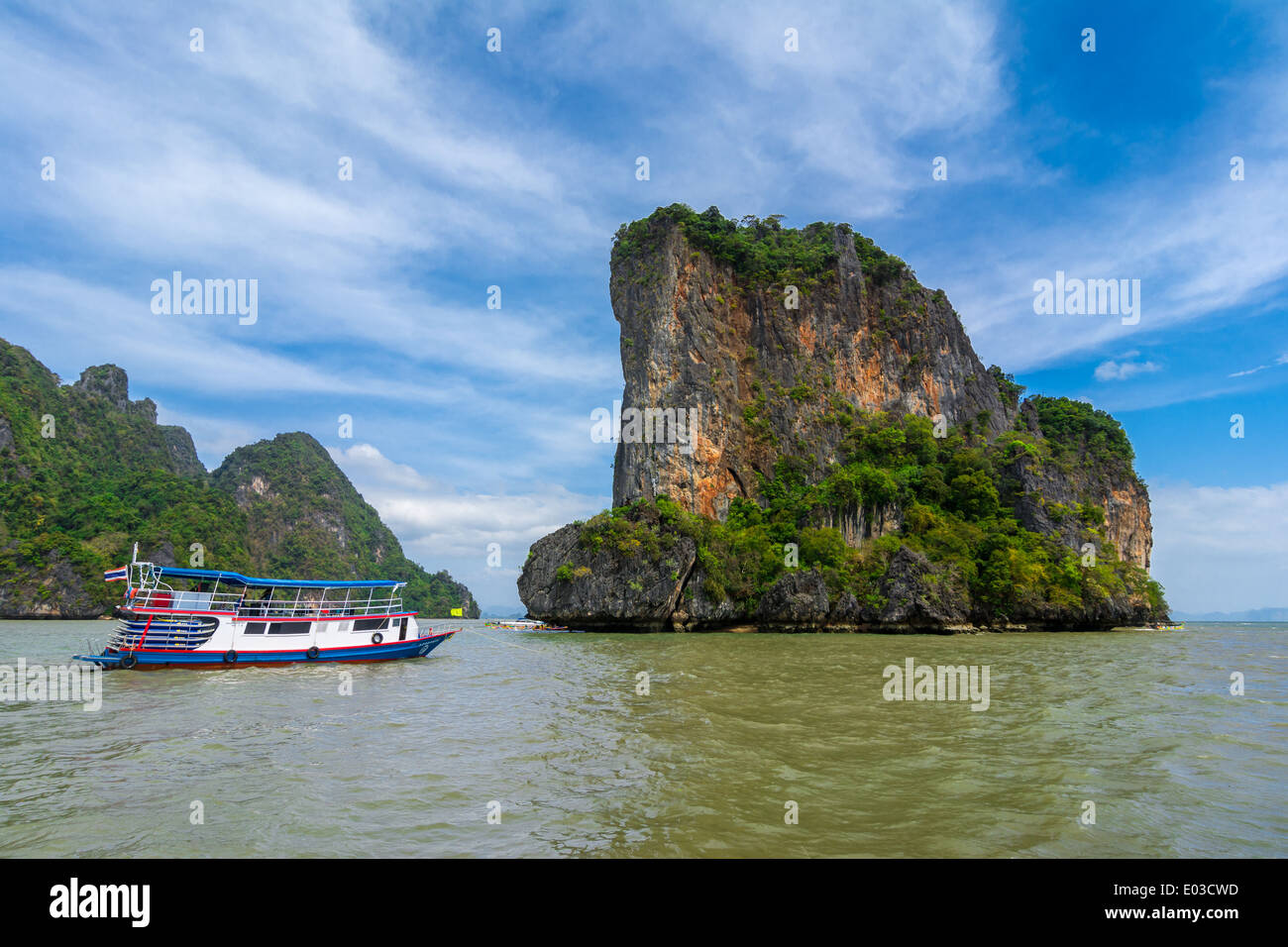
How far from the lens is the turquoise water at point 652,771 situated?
5758 mm

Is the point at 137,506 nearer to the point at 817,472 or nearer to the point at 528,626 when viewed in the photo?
the point at 528,626

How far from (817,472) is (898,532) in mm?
8531

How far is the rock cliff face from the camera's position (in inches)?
2096

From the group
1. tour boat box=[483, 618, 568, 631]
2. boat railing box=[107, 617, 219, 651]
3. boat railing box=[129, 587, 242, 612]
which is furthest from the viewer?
tour boat box=[483, 618, 568, 631]

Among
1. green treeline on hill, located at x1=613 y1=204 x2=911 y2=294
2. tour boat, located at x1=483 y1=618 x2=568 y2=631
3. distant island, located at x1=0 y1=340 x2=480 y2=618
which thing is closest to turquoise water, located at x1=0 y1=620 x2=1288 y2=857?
distant island, located at x1=0 y1=340 x2=480 y2=618

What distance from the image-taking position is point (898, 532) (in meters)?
50.2

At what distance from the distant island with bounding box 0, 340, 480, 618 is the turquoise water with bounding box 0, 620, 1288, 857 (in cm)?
3197

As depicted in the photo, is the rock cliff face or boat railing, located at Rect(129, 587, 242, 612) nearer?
boat railing, located at Rect(129, 587, 242, 612)

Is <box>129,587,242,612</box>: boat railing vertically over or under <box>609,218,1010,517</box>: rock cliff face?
under

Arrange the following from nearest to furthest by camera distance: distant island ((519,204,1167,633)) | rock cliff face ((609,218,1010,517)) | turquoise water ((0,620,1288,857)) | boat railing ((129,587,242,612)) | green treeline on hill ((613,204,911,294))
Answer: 1. turquoise water ((0,620,1288,857))
2. boat railing ((129,587,242,612))
3. distant island ((519,204,1167,633))
4. rock cliff face ((609,218,1010,517))
5. green treeline on hill ((613,204,911,294))

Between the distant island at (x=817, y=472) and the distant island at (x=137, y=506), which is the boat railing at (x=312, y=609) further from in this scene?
the distant island at (x=817, y=472)

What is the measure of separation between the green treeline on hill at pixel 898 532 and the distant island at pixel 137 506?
20.9 m

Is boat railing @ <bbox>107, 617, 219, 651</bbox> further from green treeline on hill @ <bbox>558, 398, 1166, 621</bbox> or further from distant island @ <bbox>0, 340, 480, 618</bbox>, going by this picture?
green treeline on hill @ <bbox>558, 398, 1166, 621</bbox>
